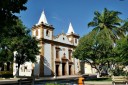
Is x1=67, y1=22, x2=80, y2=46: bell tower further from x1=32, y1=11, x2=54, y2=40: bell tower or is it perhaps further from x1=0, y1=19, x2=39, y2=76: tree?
x1=0, y1=19, x2=39, y2=76: tree

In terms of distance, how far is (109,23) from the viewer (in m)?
36.4

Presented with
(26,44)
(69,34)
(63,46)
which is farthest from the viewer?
(69,34)

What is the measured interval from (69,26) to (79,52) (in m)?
28.2

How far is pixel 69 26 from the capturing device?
2464 inches

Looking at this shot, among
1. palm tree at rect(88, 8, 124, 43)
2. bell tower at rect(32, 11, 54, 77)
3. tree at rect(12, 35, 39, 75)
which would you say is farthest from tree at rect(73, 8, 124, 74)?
bell tower at rect(32, 11, 54, 77)

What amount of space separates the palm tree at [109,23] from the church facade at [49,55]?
15278mm

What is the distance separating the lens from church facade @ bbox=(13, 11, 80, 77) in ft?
159

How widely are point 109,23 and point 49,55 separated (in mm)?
18180

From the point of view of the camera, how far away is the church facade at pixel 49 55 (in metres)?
48.6

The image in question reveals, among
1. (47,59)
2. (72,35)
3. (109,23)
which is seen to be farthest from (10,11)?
(72,35)

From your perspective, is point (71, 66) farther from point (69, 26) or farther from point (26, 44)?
point (26, 44)

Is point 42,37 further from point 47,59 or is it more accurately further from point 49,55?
point 47,59

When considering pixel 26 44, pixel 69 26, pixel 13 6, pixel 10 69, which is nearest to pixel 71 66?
pixel 69 26

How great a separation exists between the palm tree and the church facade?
1528 centimetres
